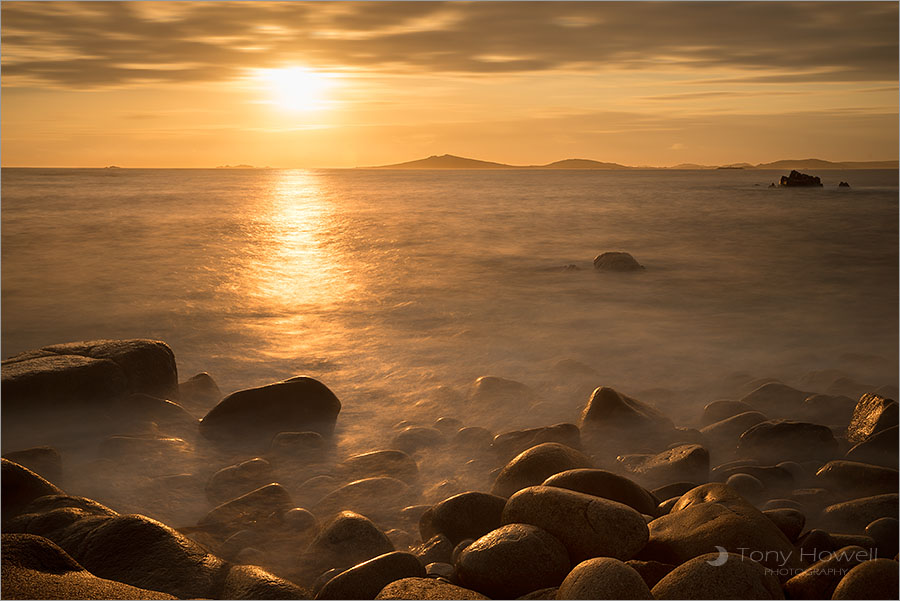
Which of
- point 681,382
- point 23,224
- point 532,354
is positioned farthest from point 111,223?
point 681,382

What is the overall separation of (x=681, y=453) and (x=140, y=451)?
4338 millimetres

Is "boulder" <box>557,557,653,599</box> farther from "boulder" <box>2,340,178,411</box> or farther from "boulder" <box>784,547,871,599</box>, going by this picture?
"boulder" <box>2,340,178,411</box>

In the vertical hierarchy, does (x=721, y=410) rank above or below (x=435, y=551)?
above

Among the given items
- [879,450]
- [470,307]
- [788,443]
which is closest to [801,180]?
[470,307]

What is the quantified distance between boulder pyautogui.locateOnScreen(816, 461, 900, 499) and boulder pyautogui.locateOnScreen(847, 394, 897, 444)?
705mm

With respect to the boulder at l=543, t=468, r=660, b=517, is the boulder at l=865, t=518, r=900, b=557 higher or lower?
lower

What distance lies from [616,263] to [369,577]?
1218 cm

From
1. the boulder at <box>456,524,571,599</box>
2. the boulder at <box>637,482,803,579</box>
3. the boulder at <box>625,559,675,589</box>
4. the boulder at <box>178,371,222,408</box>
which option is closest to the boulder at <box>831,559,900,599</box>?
the boulder at <box>637,482,803,579</box>

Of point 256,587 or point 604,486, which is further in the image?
point 604,486

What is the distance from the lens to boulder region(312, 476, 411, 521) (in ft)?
15.8

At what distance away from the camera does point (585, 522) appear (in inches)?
142

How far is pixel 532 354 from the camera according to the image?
877 centimetres

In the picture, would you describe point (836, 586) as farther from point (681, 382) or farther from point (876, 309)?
point (876, 309)

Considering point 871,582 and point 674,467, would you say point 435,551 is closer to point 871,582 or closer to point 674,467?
point 674,467
